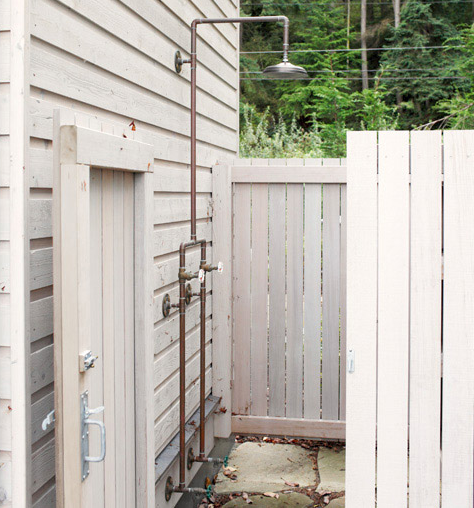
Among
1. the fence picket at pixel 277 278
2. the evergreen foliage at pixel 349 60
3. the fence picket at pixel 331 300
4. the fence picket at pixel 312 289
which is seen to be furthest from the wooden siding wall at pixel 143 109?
the evergreen foliage at pixel 349 60

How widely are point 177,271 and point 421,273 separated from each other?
151 centimetres

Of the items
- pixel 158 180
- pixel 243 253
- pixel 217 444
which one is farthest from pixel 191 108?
pixel 217 444

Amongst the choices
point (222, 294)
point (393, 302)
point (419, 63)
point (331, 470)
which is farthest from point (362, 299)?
point (419, 63)

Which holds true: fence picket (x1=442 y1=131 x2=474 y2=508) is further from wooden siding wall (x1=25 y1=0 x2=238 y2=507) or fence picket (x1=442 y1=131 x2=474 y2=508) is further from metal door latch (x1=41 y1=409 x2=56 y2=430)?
metal door latch (x1=41 y1=409 x2=56 y2=430)

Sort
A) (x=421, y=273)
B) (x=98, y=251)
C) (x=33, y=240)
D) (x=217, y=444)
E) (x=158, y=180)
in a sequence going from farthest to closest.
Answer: (x=217, y=444)
(x=158, y=180)
(x=421, y=273)
(x=98, y=251)
(x=33, y=240)

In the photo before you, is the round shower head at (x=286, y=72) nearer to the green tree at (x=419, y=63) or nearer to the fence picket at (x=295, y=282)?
the fence picket at (x=295, y=282)

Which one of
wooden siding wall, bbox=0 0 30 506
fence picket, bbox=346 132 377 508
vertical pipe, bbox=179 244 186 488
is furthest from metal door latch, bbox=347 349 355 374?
wooden siding wall, bbox=0 0 30 506

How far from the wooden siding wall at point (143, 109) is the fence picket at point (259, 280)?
0.41 metres

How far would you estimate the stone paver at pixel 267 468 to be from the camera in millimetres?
4637

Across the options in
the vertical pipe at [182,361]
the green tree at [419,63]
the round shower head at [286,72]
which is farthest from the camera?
the green tree at [419,63]

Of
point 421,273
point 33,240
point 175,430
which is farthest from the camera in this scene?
point 175,430

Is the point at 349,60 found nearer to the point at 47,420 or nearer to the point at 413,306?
the point at 413,306

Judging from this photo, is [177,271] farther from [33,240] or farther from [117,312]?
[33,240]

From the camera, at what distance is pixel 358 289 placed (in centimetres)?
311
